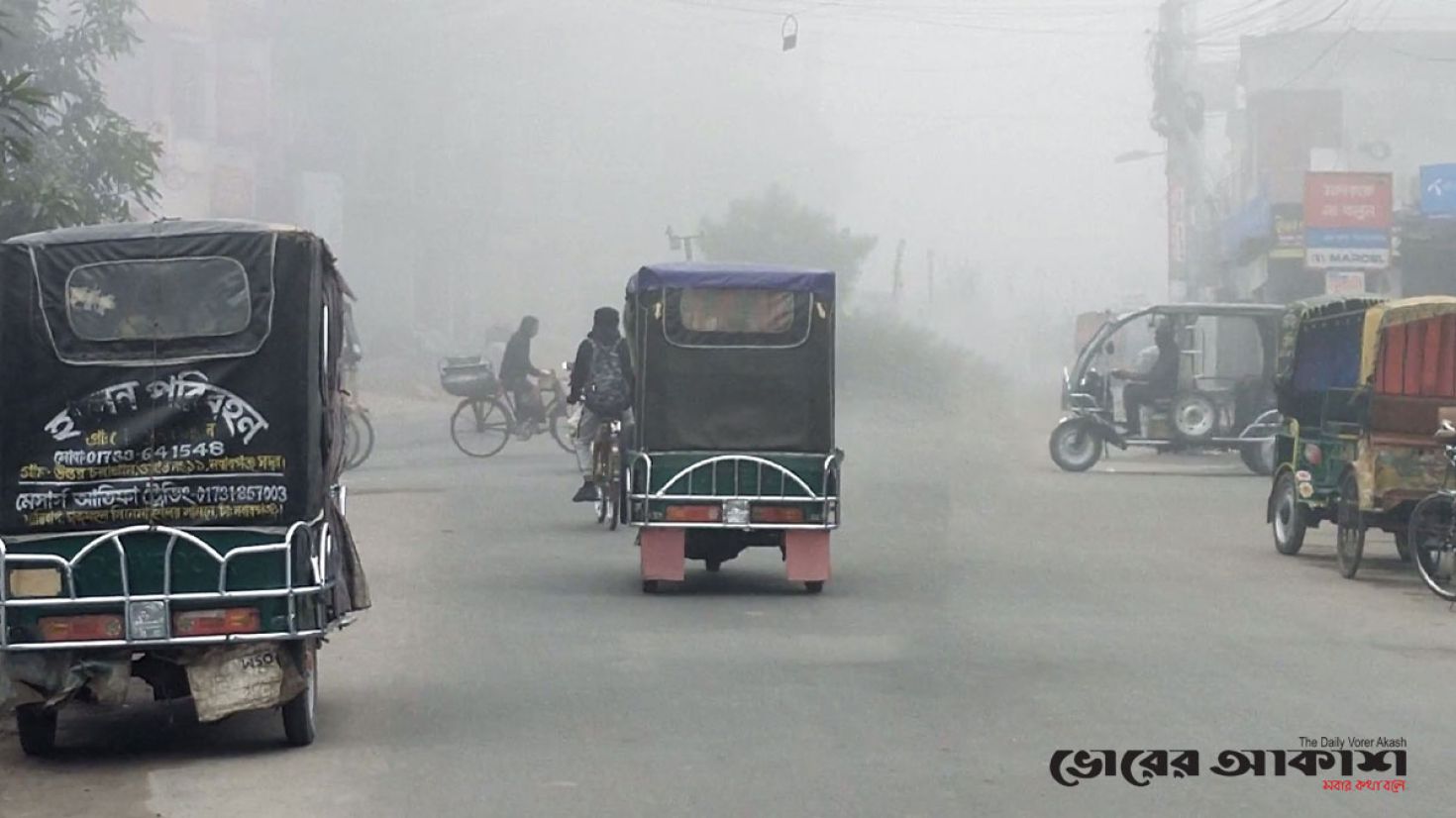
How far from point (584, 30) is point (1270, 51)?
4040cm

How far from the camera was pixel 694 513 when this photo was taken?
1413 centimetres

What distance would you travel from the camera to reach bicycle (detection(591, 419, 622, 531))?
61.0ft

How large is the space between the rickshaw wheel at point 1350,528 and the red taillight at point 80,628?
1053 cm

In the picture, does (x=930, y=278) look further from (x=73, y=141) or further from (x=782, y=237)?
(x=73, y=141)

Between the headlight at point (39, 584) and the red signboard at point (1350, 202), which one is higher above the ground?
the red signboard at point (1350, 202)

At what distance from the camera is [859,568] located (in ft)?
52.9

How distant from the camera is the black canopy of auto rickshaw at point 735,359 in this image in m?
14.5

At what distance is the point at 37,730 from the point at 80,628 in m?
0.72

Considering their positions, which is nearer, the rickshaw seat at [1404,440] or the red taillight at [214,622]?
the red taillight at [214,622]

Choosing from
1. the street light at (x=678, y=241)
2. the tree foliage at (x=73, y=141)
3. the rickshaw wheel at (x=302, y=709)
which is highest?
the street light at (x=678, y=241)

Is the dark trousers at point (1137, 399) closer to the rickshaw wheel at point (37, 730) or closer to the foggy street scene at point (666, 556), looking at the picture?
the foggy street scene at point (666, 556)

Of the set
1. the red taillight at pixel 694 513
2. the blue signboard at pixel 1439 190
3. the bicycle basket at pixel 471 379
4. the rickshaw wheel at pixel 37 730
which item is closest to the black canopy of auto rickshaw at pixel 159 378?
the rickshaw wheel at pixel 37 730

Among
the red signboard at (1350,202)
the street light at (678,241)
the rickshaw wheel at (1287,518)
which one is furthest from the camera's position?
the street light at (678,241)

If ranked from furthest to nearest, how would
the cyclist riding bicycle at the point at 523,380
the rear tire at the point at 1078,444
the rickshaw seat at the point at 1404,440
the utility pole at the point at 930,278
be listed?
the utility pole at the point at 930,278
the rear tire at the point at 1078,444
the cyclist riding bicycle at the point at 523,380
the rickshaw seat at the point at 1404,440
